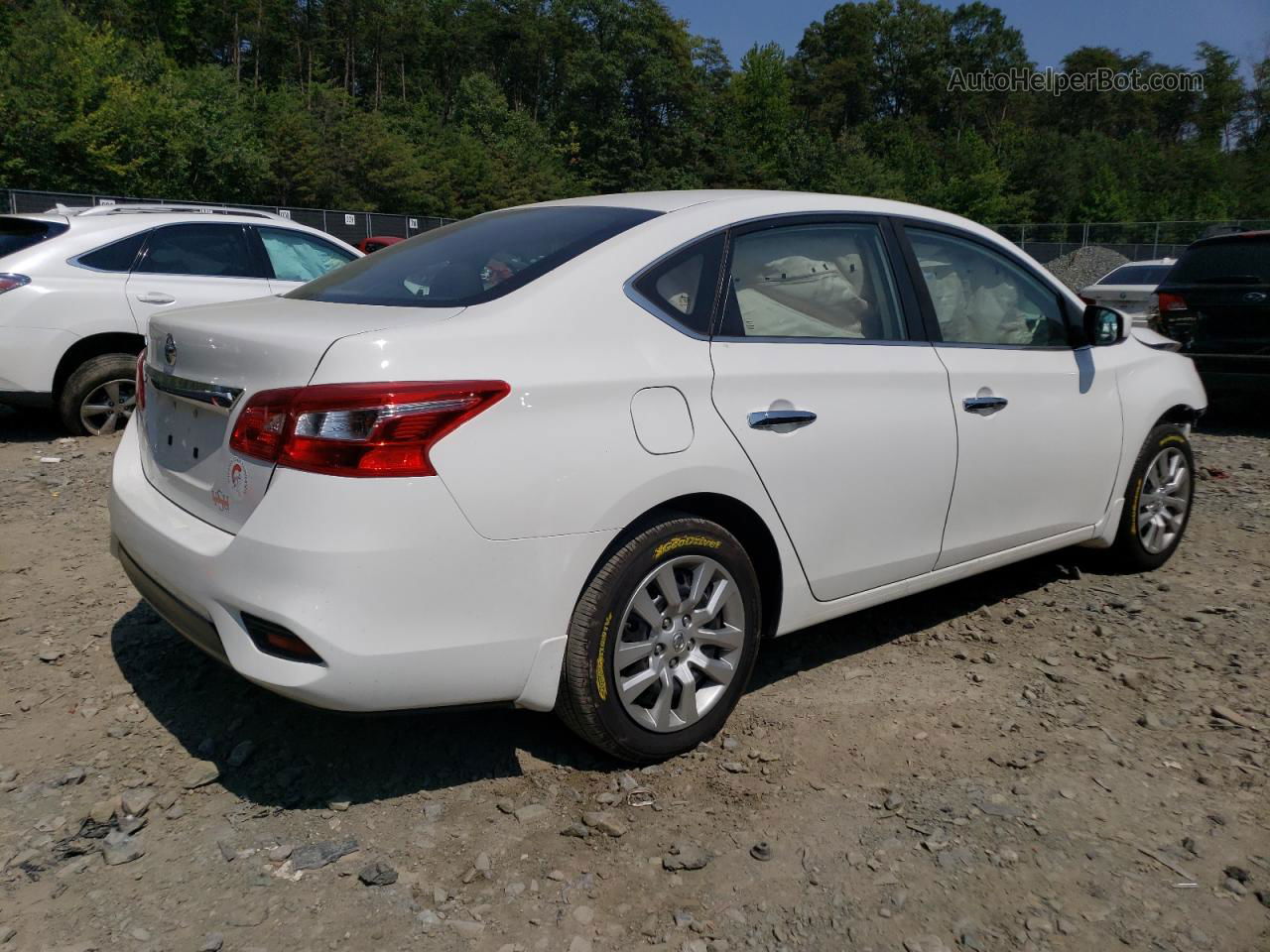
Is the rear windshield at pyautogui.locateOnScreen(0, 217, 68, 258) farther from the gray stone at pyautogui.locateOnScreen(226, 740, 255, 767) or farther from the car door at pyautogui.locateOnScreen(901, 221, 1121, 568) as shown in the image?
the car door at pyautogui.locateOnScreen(901, 221, 1121, 568)

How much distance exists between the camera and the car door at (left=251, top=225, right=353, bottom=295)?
7.89 m

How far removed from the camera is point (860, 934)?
2.43 m

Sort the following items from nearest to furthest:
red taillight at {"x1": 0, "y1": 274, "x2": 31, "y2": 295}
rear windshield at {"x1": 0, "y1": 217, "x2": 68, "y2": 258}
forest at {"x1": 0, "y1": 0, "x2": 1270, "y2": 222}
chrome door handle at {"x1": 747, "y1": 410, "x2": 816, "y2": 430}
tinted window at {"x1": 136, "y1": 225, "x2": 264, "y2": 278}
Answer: chrome door handle at {"x1": 747, "y1": 410, "x2": 816, "y2": 430} < red taillight at {"x1": 0, "y1": 274, "x2": 31, "y2": 295} < rear windshield at {"x1": 0, "y1": 217, "x2": 68, "y2": 258} < tinted window at {"x1": 136, "y1": 225, "x2": 264, "y2": 278} < forest at {"x1": 0, "y1": 0, "x2": 1270, "y2": 222}

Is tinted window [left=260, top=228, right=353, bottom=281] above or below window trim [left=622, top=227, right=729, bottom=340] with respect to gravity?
below

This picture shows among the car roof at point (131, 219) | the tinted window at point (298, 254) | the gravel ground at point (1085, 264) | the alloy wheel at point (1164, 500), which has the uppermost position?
the car roof at point (131, 219)

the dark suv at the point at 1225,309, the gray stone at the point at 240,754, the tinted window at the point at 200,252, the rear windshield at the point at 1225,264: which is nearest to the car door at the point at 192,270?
the tinted window at the point at 200,252

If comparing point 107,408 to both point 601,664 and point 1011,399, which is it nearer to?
point 601,664

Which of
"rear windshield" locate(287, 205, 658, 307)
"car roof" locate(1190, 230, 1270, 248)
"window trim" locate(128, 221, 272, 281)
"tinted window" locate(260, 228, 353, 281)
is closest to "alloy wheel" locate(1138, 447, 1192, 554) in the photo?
"rear windshield" locate(287, 205, 658, 307)

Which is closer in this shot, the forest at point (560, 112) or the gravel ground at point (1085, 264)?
Result: the gravel ground at point (1085, 264)

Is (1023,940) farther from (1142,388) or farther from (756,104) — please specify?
(756,104)

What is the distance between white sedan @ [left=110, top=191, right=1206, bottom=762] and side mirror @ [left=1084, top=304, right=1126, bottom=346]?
36 centimetres

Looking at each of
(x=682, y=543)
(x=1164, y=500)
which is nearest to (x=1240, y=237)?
(x=1164, y=500)

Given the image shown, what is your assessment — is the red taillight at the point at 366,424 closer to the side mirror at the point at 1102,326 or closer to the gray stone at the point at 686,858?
the gray stone at the point at 686,858

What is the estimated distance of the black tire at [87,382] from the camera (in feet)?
23.5
